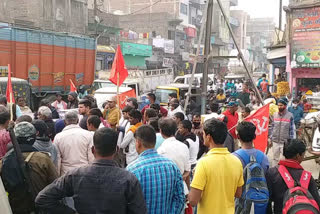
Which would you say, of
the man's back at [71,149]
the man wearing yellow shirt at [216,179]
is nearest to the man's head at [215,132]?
the man wearing yellow shirt at [216,179]

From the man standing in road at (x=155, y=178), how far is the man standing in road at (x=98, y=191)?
0.46 meters

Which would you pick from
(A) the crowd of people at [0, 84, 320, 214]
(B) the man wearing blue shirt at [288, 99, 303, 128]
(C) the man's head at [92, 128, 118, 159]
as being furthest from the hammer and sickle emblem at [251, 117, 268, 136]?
(B) the man wearing blue shirt at [288, 99, 303, 128]

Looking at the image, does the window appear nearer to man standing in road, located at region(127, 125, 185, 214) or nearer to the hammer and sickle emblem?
the hammer and sickle emblem

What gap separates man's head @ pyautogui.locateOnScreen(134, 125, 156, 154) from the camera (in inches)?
128

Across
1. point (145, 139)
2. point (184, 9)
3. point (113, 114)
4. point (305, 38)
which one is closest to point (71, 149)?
point (145, 139)

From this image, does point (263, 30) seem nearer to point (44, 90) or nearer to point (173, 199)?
point (44, 90)

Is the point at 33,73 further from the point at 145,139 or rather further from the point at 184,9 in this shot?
the point at 184,9

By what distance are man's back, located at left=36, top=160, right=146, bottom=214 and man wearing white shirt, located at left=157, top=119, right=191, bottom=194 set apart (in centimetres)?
169

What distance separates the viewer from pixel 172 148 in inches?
169

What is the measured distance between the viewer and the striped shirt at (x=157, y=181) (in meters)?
3.09

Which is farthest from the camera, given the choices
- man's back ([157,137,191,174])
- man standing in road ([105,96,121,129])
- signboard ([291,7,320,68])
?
signboard ([291,7,320,68])

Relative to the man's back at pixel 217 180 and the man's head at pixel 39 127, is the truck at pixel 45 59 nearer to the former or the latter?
the man's head at pixel 39 127

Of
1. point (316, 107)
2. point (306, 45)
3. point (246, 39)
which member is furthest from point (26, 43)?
point (246, 39)

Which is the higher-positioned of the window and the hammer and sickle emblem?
the window
